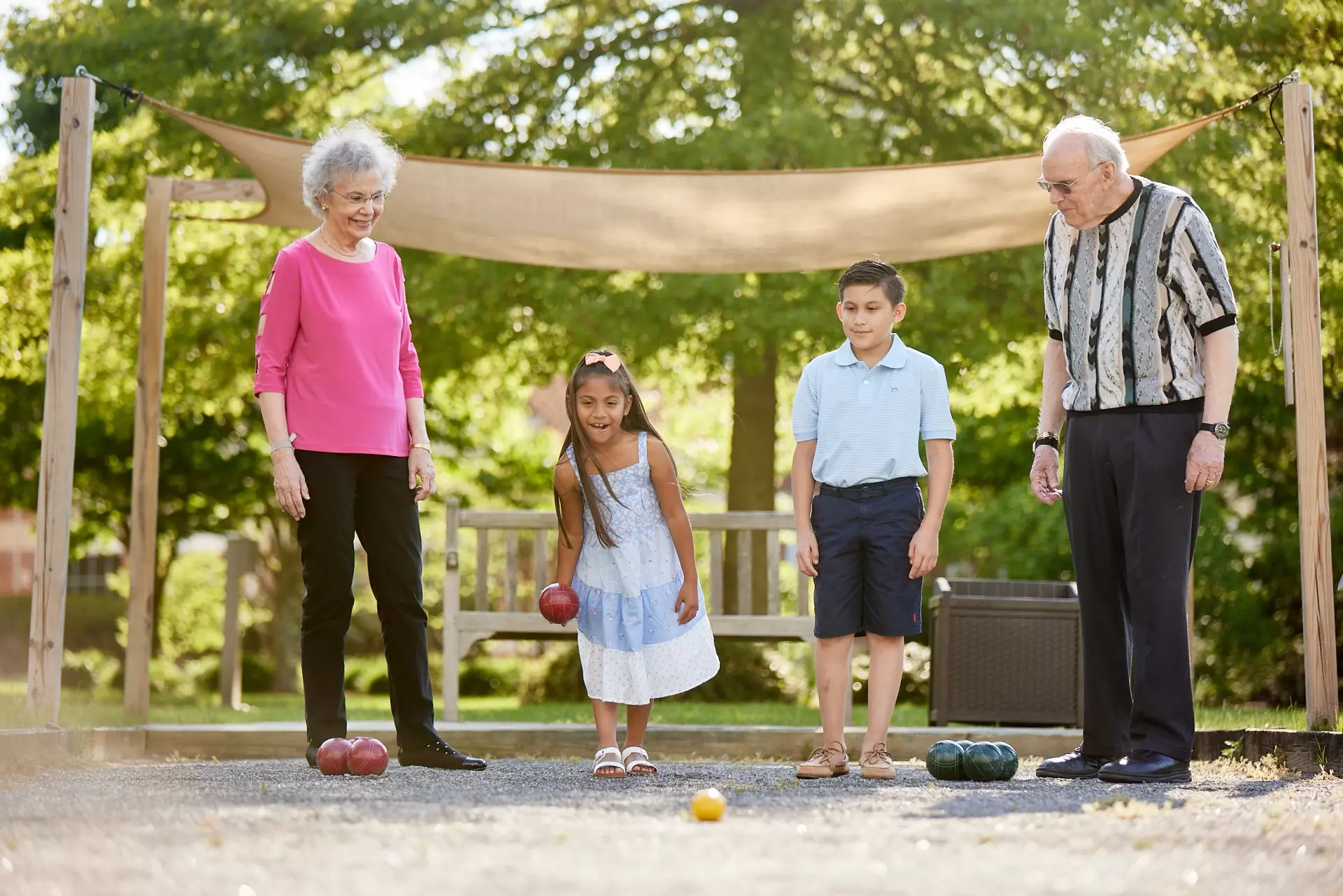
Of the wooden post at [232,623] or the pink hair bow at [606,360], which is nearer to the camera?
the pink hair bow at [606,360]

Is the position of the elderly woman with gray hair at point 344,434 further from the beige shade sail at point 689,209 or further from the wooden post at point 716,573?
the wooden post at point 716,573

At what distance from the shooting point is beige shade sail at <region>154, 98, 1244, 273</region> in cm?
597

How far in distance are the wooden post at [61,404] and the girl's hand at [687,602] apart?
214 cm

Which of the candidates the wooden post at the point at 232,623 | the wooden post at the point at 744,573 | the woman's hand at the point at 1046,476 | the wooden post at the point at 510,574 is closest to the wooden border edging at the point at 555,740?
the wooden post at the point at 744,573

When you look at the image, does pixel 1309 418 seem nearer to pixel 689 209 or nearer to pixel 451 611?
pixel 689 209

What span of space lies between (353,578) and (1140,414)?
2.18 meters

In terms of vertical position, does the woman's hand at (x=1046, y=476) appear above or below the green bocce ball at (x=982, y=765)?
→ above

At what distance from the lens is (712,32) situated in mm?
Result: 11156

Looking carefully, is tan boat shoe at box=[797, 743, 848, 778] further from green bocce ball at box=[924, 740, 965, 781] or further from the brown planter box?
the brown planter box

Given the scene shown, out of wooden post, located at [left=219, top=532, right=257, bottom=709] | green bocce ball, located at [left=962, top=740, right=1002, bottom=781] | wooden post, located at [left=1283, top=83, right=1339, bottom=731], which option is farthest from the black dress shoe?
wooden post, located at [left=219, top=532, right=257, bottom=709]

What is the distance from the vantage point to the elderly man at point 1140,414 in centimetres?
390

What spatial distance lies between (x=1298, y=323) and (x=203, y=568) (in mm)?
17197

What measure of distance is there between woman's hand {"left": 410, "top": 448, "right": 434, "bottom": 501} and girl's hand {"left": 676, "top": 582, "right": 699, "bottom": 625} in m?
0.78

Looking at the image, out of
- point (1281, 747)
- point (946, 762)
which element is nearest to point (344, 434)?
point (946, 762)
